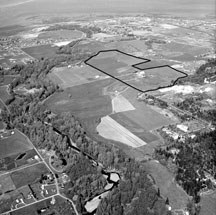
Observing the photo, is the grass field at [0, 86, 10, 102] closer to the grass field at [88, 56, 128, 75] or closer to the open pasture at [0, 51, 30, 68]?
the open pasture at [0, 51, 30, 68]

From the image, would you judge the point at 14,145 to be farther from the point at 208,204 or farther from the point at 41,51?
the point at 41,51

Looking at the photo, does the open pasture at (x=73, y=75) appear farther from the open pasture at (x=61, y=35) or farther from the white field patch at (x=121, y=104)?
the open pasture at (x=61, y=35)

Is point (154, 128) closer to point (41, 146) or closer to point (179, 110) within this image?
point (179, 110)

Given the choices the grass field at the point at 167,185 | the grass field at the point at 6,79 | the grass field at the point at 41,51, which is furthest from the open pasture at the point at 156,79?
the grass field at the point at 41,51

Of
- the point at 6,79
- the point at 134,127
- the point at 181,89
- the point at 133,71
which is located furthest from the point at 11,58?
the point at 134,127

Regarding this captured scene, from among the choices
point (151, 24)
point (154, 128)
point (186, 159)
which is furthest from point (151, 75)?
point (151, 24)
